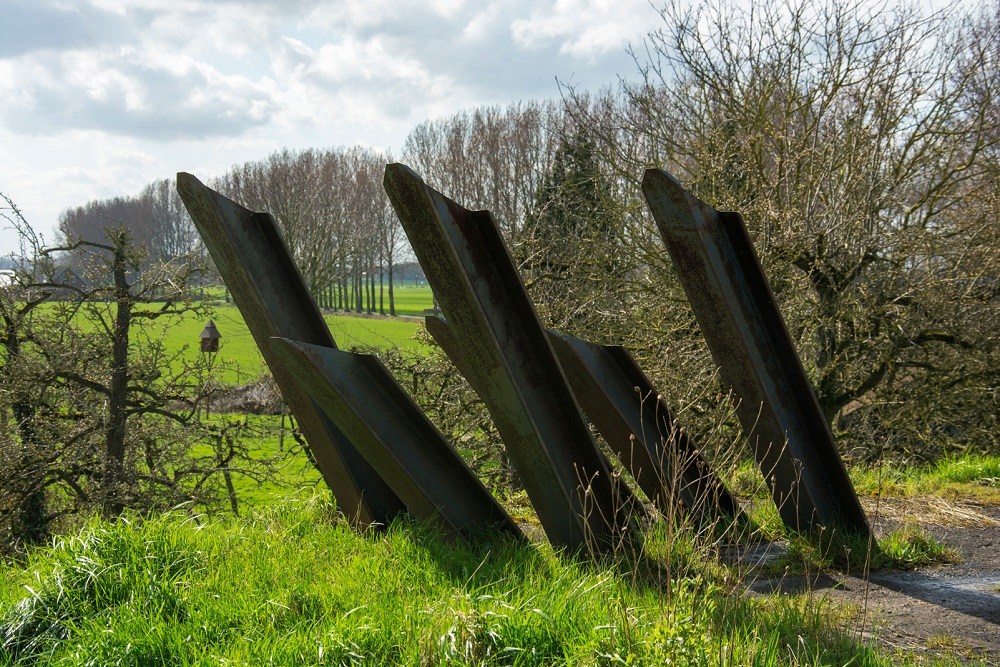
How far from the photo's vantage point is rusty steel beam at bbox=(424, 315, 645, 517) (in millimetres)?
3492

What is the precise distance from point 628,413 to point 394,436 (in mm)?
1174

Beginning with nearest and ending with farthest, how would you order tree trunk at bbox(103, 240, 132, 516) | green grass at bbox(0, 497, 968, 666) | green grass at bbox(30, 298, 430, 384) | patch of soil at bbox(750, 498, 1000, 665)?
1. green grass at bbox(0, 497, 968, 666)
2. patch of soil at bbox(750, 498, 1000, 665)
3. tree trunk at bbox(103, 240, 132, 516)
4. green grass at bbox(30, 298, 430, 384)

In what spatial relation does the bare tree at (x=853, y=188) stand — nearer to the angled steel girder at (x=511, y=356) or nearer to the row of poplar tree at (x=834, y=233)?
the row of poplar tree at (x=834, y=233)

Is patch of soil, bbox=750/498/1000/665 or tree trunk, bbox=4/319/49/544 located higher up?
patch of soil, bbox=750/498/1000/665

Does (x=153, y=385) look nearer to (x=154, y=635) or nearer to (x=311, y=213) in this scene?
(x=154, y=635)

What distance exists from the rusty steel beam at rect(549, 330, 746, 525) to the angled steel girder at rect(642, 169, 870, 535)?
0.32 meters

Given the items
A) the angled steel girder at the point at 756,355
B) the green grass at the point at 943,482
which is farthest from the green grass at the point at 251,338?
the angled steel girder at the point at 756,355

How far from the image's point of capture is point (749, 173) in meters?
9.56

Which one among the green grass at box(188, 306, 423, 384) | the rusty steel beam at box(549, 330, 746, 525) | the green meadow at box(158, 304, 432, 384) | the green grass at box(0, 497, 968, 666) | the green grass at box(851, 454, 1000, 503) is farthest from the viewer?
the green grass at box(188, 306, 423, 384)

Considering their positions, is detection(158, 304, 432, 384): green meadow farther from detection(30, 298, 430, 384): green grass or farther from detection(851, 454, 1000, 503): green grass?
detection(851, 454, 1000, 503): green grass

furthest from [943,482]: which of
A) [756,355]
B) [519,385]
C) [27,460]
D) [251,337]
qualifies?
[251,337]

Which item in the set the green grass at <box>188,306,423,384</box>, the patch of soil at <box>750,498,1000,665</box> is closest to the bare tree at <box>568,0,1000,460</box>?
the patch of soil at <box>750,498,1000,665</box>

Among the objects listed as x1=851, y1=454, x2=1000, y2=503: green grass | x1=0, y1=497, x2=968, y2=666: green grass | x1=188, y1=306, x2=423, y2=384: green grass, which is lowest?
x1=188, y1=306, x2=423, y2=384: green grass

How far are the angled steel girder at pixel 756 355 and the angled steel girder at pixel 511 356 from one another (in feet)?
2.43
